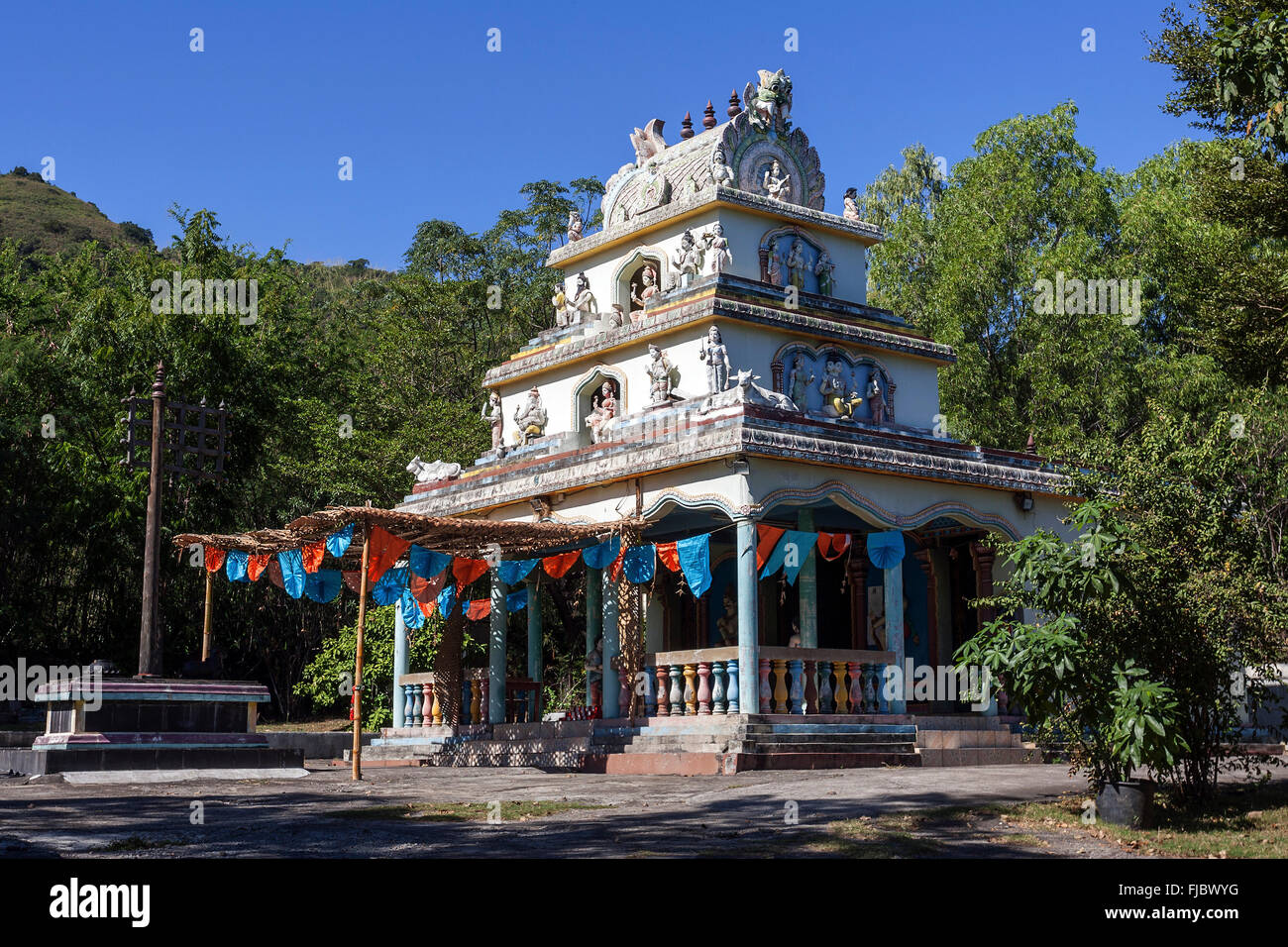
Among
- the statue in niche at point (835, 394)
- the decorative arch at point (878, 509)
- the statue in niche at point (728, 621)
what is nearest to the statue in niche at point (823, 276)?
the statue in niche at point (835, 394)

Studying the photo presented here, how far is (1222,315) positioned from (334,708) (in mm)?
26334

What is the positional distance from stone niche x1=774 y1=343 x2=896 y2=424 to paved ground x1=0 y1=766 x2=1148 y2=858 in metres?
7.21

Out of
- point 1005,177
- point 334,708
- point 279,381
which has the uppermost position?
point 1005,177

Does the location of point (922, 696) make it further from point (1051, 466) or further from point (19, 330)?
point (19, 330)

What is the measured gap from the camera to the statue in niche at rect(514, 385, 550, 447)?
76.7 ft

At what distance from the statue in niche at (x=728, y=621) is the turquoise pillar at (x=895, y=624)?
4.65m

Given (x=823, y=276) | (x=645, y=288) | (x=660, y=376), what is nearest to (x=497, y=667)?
(x=660, y=376)

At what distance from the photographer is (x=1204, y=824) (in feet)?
33.4

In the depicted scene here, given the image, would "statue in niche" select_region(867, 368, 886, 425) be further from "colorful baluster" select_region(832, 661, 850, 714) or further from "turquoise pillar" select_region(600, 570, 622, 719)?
"turquoise pillar" select_region(600, 570, 622, 719)

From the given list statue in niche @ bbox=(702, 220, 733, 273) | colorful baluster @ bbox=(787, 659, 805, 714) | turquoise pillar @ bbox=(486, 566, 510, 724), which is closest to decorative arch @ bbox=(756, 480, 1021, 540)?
colorful baluster @ bbox=(787, 659, 805, 714)
